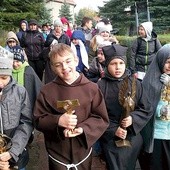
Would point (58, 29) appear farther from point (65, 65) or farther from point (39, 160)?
point (65, 65)

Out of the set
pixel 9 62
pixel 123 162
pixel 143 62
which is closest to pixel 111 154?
pixel 123 162

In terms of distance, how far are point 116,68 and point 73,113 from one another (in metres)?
0.76

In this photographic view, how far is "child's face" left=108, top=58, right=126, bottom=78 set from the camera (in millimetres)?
3293

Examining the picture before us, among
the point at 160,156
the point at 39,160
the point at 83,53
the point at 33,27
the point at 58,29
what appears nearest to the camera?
the point at 160,156

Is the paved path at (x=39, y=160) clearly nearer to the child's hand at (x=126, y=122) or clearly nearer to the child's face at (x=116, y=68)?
the child's hand at (x=126, y=122)

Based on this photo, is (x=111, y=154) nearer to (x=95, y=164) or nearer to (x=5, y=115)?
(x=5, y=115)

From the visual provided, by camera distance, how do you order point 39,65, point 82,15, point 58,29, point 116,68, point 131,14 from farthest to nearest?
point 82,15 < point 131,14 < point 39,65 < point 58,29 < point 116,68

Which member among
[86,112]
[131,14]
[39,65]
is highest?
[131,14]

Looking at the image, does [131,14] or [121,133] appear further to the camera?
[131,14]

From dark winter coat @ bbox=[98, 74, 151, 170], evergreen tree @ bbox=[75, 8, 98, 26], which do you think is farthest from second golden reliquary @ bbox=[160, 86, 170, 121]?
evergreen tree @ bbox=[75, 8, 98, 26]

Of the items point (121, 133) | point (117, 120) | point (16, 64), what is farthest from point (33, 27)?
point (121, 133)

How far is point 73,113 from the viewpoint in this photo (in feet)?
9.10

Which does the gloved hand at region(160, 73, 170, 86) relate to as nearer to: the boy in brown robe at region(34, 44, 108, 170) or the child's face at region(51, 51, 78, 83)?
the boy in brown robe at region(34, 44, 108, 170)

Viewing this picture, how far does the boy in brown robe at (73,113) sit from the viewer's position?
2.79 metres
